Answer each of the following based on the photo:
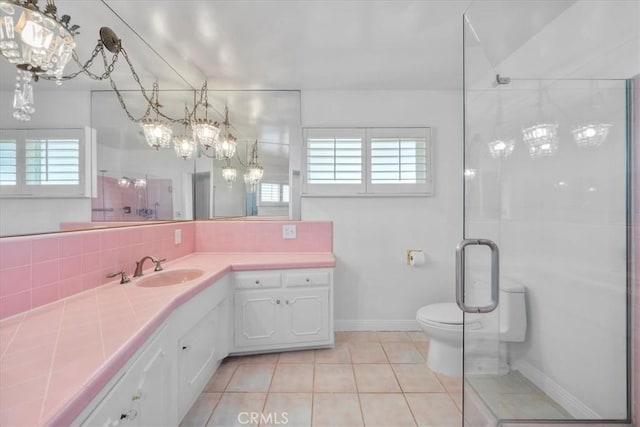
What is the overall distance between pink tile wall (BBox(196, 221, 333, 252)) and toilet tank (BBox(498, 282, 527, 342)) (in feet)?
4.98

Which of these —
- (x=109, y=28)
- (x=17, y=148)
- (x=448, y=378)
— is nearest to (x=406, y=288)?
(x=448, y=378)

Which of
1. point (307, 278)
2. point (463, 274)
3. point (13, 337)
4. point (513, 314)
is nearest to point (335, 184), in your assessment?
point (307, 278)

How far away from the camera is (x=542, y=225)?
4.86 ft

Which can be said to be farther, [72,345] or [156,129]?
[156,129]

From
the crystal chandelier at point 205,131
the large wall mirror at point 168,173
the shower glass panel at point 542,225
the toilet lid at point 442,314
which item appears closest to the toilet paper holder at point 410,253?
the toilet lid at point 442,314

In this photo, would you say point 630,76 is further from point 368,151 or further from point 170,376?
point 170,376

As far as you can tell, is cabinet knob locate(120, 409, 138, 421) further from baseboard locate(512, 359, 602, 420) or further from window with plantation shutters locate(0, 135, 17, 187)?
baseboard locate(512, 359, 602, 420)

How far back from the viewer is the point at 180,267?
1838 millimetres

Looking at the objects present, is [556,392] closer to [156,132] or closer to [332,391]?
[332,391]

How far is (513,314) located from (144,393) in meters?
1.97

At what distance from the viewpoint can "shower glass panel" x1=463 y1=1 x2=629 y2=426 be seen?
1.23m

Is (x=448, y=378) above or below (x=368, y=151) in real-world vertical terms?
below

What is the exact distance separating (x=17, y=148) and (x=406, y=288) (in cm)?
270

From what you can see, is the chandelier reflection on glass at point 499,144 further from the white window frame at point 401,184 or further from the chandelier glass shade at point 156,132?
the chandelier glass shade at point 156,132
